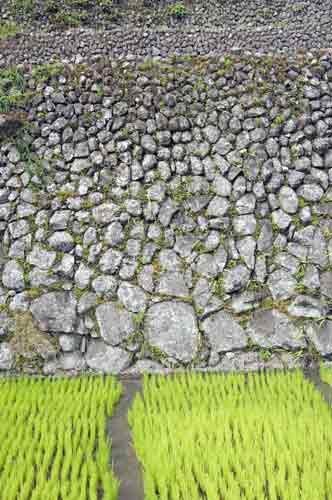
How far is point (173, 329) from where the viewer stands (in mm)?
4230

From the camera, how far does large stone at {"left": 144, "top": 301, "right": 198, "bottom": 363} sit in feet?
13.7

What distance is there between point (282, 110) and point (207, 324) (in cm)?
259

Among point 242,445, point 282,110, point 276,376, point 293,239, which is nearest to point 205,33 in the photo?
point 282,110

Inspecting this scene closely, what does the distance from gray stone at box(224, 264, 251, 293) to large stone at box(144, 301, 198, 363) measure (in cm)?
46

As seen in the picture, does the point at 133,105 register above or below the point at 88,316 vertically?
above

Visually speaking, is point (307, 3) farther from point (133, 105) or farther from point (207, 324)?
point (207, 324)

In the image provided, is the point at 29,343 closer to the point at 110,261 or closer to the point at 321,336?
the point at 110,261

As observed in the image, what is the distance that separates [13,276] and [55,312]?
630mm

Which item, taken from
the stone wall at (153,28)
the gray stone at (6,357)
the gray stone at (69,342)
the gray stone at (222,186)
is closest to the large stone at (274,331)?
the gray stone at (222,186)

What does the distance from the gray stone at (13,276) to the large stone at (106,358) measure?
1.02m

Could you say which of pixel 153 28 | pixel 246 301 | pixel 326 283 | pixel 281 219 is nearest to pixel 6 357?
pixel 246 301

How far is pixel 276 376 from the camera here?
3811 mm

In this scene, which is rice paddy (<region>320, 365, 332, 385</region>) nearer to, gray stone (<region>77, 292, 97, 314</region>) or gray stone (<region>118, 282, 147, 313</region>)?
gray stone (<region>118, 282, 147, 313</region>)

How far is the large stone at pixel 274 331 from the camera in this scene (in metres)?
4.18
